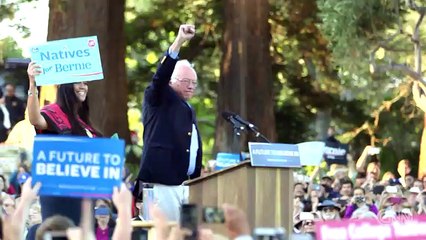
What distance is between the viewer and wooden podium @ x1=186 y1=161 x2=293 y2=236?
25.2ft

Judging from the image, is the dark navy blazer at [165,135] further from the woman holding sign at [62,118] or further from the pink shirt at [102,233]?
the woman holding sign at [62,118]

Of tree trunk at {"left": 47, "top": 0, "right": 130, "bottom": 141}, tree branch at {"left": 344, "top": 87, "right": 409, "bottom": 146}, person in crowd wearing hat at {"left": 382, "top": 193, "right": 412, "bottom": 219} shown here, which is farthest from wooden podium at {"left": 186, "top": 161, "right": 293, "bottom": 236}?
tree branch at {"left": 344, "top": 87, "right": 409, "bottom": 146}

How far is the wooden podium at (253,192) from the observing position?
7688 millimetres

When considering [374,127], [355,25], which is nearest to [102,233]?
[355,25]

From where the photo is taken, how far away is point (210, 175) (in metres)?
7.84

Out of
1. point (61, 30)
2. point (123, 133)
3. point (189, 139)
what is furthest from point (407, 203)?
point (123, 133)

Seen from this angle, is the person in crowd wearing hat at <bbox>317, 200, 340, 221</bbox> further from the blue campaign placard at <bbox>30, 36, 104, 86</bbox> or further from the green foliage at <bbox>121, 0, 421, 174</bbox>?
the green foliage at <bbox>121, 0, 421, 174</bbox>

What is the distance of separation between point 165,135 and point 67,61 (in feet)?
3.13

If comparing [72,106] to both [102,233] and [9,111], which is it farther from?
[9,111]

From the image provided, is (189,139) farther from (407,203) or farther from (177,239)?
(407,203)

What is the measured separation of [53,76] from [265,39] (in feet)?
48.2

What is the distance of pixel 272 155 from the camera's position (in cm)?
789

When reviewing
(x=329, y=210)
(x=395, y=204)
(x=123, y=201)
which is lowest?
(x=123, y=201)

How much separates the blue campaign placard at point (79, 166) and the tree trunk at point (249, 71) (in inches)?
653
